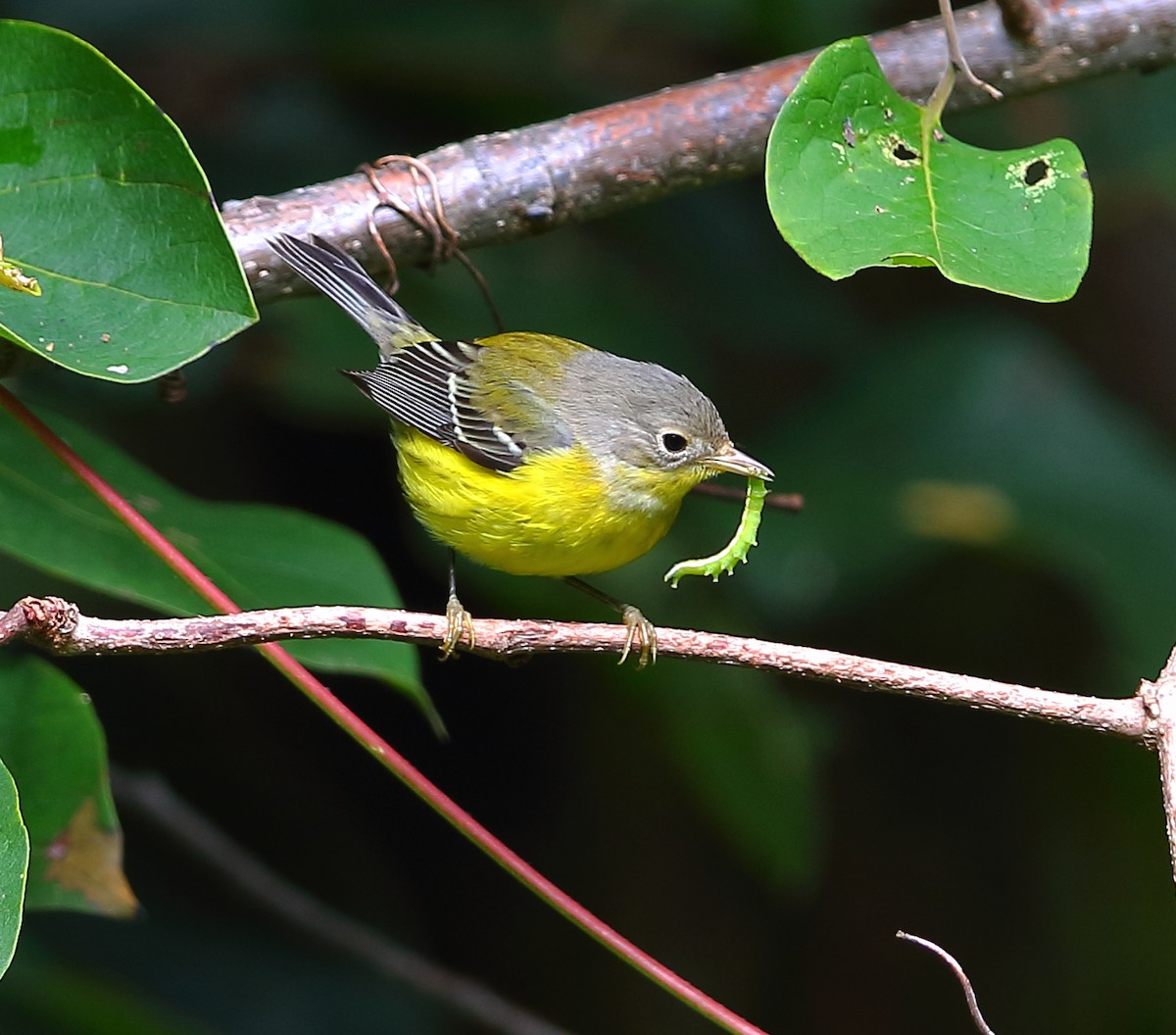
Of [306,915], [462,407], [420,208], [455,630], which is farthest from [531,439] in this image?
[306,915]

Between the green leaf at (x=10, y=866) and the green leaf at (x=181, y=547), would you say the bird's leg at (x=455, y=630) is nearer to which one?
the green leaf at (x=181, y=547)

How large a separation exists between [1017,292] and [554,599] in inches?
74.5

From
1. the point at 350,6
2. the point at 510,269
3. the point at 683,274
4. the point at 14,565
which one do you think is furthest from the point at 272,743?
the point at 350,6

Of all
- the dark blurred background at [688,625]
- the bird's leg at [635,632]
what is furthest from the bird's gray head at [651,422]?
the dark blurred background at [688,625]

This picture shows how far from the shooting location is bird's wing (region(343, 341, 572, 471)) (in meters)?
2.92

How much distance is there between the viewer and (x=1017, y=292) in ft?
5.68

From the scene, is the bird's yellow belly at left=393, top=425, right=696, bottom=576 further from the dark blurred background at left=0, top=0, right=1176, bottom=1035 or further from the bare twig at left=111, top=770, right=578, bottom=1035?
the bare twig at left=111, top=770, right=578, bottom=1035

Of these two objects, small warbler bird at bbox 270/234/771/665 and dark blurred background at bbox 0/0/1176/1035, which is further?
dark blurred background at bbox 0/0/1176/1035

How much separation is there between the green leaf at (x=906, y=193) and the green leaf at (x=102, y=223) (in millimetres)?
761

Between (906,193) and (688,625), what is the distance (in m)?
1.75

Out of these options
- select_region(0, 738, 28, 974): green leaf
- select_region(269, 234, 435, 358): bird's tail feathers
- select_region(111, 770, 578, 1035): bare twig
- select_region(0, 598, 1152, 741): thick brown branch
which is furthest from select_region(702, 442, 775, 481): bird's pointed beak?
select_region(0, 738, 28, 974): green leaf

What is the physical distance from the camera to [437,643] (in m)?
1.69

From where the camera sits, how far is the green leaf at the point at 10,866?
1516 mm

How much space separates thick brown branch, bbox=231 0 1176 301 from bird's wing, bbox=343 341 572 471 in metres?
0.44
